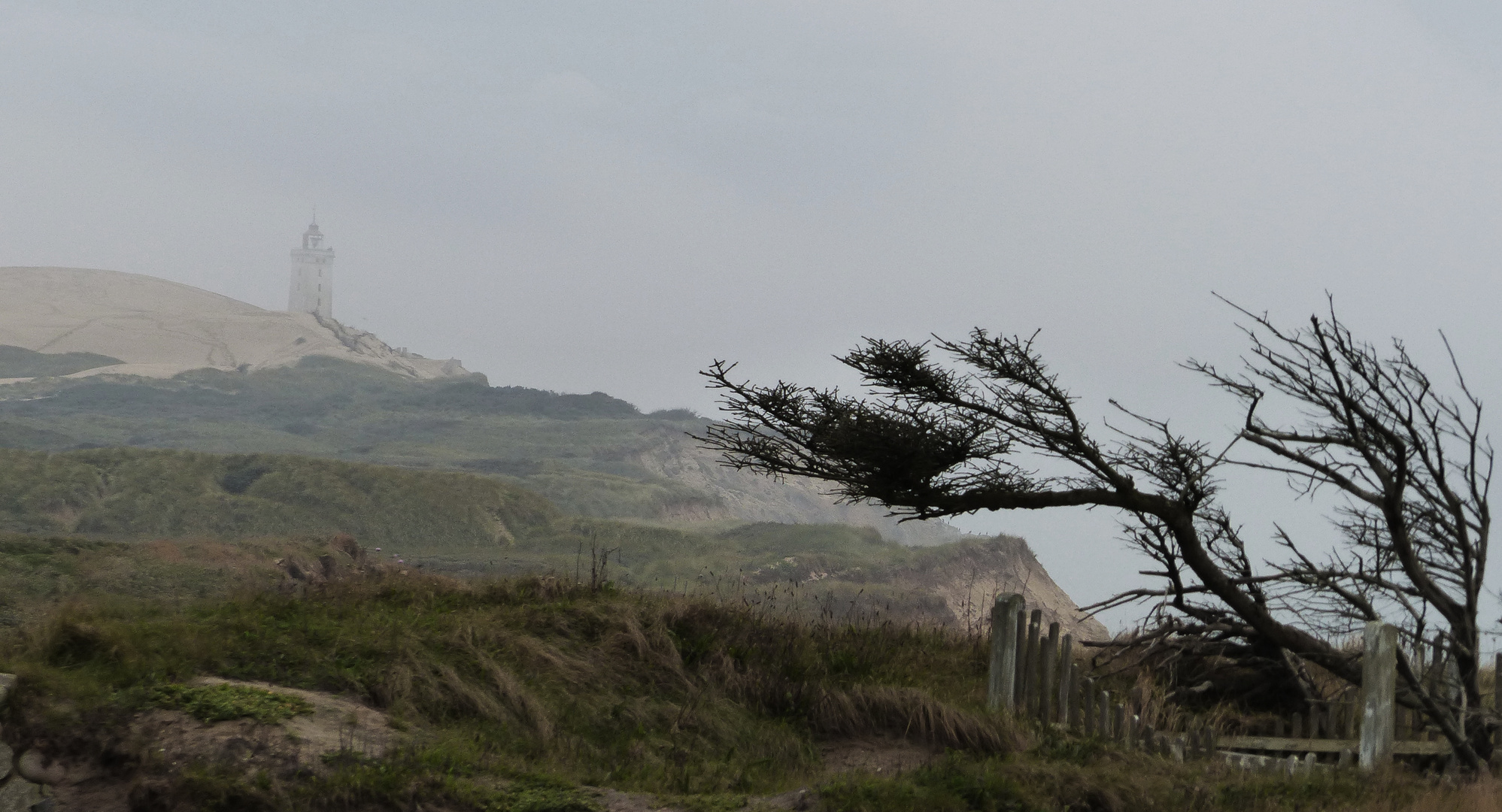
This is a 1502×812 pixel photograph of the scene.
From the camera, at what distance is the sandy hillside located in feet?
405

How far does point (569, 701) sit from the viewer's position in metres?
10.6

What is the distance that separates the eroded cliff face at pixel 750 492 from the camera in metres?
95.4

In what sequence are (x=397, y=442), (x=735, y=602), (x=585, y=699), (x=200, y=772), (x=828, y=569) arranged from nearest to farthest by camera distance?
(x=200, y=772)
(x=585, y=699)
(x=735, y=602)
(x=828, y=569)
(x=397, y=442)

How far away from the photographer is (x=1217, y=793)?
349 inches

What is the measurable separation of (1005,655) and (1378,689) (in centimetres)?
313

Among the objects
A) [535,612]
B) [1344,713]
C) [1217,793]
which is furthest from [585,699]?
[1344,713]

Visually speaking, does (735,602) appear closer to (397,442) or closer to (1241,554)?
(1241,554)

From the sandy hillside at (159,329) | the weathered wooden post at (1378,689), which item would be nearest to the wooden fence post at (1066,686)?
the weathered wooden post at (1378,689)

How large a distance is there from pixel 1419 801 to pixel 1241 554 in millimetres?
3133

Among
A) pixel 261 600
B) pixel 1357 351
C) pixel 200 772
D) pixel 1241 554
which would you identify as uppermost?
pixel 1357 351

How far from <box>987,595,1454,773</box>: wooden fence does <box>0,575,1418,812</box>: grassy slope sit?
553mm

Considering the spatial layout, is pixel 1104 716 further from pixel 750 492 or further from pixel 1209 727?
pixel 750 492

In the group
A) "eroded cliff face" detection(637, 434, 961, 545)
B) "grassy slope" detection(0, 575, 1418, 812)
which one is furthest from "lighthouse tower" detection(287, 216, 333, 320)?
"grassy slope" detection(0, 575, 1418, 812)

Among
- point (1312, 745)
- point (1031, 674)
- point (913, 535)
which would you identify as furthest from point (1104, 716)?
point (913, 535)
